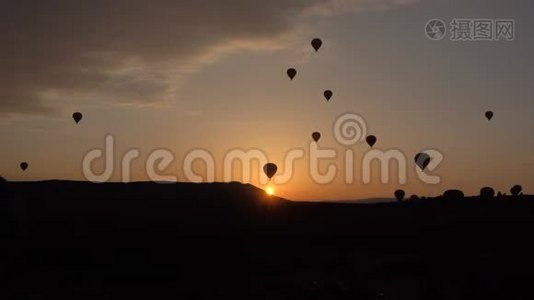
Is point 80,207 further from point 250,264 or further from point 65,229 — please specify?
point 250,264

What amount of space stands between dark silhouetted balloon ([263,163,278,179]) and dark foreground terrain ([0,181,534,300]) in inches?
175

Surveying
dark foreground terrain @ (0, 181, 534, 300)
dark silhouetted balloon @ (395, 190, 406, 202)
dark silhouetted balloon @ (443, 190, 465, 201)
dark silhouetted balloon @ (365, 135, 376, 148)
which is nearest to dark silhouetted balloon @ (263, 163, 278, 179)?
dark foreground terrain @ (0, 181, 534, 300)

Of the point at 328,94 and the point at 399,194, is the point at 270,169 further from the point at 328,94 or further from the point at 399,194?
the point at 399,194

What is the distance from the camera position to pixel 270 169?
230ft

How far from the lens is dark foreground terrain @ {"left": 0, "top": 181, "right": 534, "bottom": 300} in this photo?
84.4 ft

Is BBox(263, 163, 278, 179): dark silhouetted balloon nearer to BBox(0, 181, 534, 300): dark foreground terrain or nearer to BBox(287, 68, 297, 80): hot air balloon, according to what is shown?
BBox(0, 181, 534, 300): dark foreground terrain

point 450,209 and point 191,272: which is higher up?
point 450,209

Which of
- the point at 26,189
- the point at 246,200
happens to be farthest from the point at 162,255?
the point at 26,189

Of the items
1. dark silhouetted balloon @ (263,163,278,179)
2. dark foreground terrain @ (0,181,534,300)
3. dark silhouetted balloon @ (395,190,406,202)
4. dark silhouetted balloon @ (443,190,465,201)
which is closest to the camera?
dark foreground terrain @ (0,181,534,300)

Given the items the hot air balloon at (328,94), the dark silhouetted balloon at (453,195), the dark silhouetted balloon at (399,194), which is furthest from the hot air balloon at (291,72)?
the dark silhouetted balloon at (399,194)

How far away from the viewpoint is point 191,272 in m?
31.6

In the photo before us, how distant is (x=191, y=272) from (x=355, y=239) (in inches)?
537

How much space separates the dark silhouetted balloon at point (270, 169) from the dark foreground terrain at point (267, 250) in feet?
14.6

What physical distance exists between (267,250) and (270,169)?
1262 inches
